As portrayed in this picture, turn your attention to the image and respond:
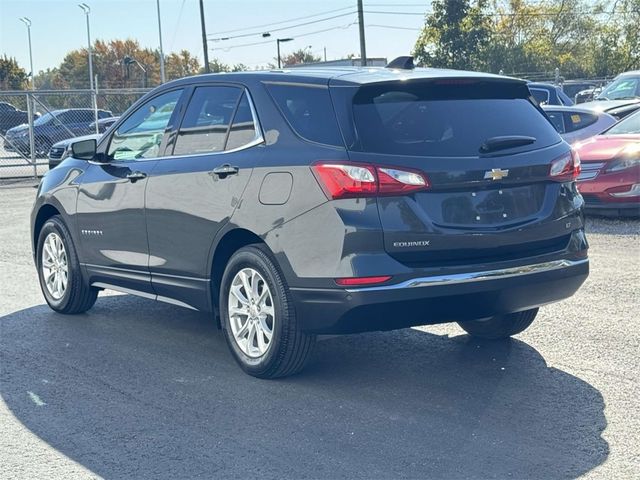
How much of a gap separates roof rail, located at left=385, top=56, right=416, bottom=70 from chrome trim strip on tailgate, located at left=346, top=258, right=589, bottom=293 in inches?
59.8

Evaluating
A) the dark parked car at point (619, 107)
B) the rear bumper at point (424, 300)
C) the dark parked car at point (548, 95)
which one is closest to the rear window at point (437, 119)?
the rear bumper at point (424, 300)

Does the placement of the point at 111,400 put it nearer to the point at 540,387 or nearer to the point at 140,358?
the point at 140,358

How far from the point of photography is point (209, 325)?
7.09 metres

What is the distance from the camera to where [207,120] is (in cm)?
605

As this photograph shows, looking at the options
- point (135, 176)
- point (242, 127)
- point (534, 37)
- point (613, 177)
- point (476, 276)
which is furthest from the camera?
point (534, 37)

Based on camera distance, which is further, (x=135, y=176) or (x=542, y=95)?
(x=542, y=95)

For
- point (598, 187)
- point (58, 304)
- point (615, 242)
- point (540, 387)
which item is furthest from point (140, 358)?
point (598, 187)

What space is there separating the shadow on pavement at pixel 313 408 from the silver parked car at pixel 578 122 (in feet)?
25.9

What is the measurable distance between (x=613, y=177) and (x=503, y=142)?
23.6 feet

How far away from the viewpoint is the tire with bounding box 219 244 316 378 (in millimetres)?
5270

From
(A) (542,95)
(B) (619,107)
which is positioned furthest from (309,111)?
(A) (542,95)

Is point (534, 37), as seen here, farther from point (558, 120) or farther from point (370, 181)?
point (370, 181)

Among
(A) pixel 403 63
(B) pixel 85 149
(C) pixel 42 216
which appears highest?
(A) pixel 403 63

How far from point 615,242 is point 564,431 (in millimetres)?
6333
